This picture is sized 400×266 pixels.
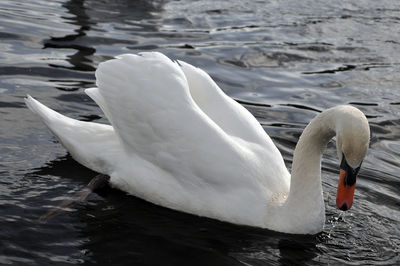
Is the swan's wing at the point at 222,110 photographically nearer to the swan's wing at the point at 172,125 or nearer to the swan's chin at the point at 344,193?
the swan's wing at the point at 172,125

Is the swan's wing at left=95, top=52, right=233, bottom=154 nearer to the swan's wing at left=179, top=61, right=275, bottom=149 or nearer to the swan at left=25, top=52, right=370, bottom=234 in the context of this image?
the swan at left=25, top=52, right=370, bottom=234

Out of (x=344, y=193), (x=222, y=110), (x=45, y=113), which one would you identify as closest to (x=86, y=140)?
(x=45, y=113)

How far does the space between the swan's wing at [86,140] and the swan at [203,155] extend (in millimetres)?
163

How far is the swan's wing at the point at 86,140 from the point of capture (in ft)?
23.1

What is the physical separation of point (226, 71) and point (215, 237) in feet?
17.6

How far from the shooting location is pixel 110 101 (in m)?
6.82

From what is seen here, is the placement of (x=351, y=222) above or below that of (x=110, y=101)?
below

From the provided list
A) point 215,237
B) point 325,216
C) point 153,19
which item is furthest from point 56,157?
point 153,19

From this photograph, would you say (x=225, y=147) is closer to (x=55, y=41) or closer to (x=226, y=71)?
(x=226, y=71)

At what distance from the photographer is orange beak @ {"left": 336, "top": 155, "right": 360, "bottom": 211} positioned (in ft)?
19.1

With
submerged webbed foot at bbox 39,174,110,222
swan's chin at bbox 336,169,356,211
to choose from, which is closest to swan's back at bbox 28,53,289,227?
submerged webbed foot at bbox 39,174,110,222

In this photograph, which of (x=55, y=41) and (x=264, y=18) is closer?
(x=55, y=41)

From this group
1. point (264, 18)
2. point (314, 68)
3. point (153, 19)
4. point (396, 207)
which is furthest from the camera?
point (264, 18)

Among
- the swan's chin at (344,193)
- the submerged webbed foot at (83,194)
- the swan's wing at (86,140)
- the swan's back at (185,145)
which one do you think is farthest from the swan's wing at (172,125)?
the swan's chin at (344,193)
